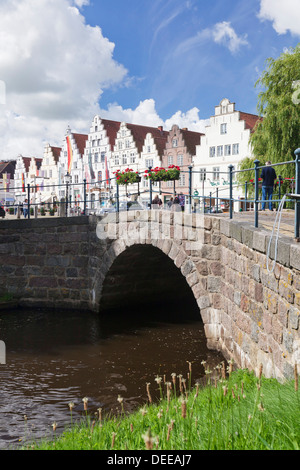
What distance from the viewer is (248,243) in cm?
669

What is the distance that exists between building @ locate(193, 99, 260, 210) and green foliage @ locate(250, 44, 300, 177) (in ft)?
52.4

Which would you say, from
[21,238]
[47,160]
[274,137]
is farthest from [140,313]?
[47,160]

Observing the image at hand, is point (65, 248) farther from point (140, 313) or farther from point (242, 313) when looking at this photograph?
point (242, 313)

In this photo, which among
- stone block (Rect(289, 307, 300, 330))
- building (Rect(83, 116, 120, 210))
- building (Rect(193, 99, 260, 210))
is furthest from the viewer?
building (Rect(83, 116, 120, 210))

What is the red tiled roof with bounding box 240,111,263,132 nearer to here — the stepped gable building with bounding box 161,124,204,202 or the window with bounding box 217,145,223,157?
the window with bounding box 217,145,223,157

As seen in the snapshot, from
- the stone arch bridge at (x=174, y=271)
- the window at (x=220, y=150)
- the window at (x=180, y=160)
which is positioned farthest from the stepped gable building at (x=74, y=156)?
the stone arch bridge at (x=174, y=271)

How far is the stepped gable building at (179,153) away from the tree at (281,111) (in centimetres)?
2251

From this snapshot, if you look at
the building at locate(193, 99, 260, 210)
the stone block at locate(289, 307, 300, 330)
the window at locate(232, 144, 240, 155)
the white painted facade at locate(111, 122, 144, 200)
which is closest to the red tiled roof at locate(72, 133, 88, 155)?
the white painted facade at locate(111, 122, 144, 200)

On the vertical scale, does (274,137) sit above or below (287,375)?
above

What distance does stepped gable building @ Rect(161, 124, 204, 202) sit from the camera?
41.5 m

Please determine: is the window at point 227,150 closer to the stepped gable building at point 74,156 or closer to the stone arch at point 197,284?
the stepped gable building at point 74,156

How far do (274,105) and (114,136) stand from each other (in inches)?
1380

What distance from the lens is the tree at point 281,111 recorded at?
1706 cm
